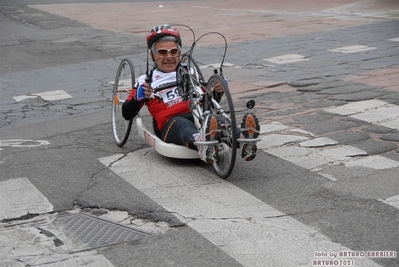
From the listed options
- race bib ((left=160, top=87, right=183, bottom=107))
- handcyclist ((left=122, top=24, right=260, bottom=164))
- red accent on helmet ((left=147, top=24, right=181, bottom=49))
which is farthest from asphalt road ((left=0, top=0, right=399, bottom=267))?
red accent on helmet ((left=147, top=24, right=181, bottom=49))

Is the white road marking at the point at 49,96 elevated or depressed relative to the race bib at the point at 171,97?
depressed

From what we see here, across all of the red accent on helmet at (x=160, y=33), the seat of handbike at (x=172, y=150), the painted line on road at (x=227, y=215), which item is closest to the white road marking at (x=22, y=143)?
the painted line on road at (x=227, y=215)

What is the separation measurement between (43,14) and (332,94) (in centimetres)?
1355

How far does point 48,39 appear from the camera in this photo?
1556 centimetres

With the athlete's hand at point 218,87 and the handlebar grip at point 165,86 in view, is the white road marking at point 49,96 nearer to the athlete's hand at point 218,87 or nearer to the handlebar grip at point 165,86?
the handlebar grip at point 165,86

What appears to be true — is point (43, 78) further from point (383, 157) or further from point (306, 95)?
point (383, 157)

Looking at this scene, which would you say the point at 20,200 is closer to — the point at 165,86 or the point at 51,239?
the point at 51,239

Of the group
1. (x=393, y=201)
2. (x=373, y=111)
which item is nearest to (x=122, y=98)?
(x=373, y=111)

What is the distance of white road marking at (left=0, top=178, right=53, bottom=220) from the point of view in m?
5.31

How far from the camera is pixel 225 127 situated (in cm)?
580

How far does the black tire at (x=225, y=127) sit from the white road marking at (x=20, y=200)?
142 cm

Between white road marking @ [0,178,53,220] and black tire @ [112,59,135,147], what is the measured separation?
52.4 inches

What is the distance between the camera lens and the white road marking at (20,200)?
5309 mm

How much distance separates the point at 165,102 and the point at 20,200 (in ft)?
5.37
